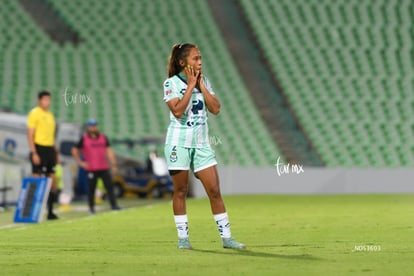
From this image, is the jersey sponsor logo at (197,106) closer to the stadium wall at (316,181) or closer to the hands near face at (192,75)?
the hands near face at (192,75)

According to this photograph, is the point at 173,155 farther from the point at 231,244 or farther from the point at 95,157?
the point at 95,157

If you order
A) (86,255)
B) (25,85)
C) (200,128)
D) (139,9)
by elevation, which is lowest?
(86,255)

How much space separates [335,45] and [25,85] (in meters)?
9.61

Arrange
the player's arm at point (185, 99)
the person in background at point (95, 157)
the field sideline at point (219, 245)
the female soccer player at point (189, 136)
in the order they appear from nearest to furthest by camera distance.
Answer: the field sideline at point (219, 245) < the player's arm at point (185, 99) < the female soccer player at point (189, 136) < the person in background at point (95, 157)

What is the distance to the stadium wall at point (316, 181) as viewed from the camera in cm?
2562

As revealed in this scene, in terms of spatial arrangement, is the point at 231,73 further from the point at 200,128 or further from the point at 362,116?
the point at 200,128

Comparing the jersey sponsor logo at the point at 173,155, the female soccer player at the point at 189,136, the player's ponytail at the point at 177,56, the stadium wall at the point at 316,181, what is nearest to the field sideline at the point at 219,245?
the female soccer player at the point at 189,136

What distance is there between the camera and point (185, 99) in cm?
897

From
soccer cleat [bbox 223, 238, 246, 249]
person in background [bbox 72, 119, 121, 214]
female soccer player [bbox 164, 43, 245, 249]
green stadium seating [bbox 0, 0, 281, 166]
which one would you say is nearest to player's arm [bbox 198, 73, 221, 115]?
female soccer player [bbox 164, 43, 245, 249]

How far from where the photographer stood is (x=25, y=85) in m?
27.7

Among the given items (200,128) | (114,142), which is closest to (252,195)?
(114,142)

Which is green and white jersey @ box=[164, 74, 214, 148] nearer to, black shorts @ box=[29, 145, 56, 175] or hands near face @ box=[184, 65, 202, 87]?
hands near face @ box=[184, 65, 202, 87]

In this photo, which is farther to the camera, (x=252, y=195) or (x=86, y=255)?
(x=252, y=195)

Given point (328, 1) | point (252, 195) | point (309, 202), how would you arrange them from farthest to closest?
point (328, 1)
point (252, 195)
point (309, 202)
